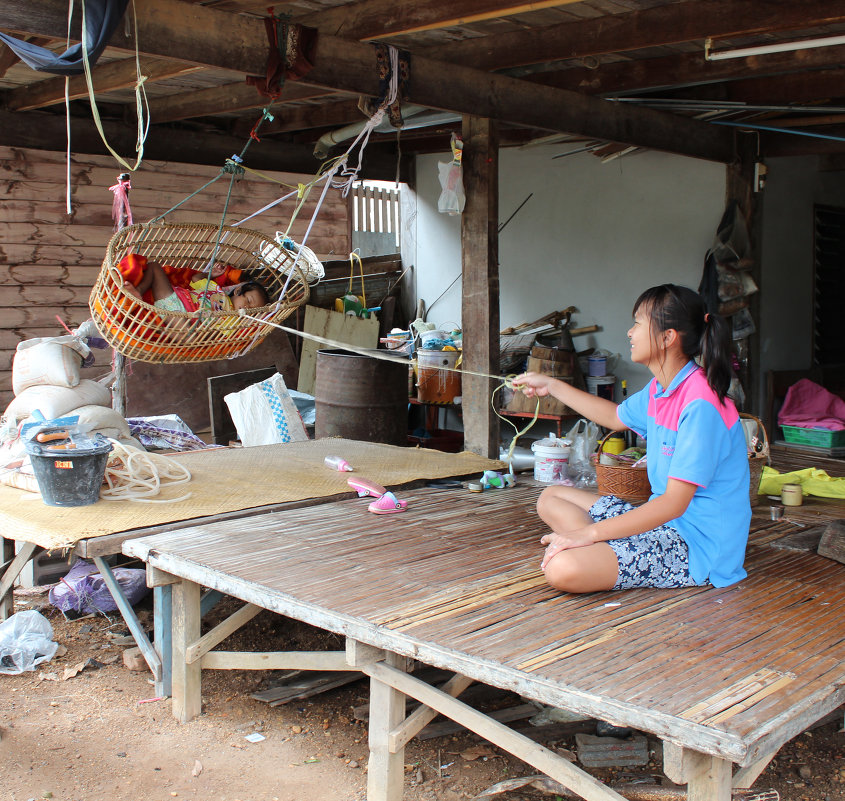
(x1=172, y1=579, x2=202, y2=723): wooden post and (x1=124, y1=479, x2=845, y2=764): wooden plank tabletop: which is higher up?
(x1=124, y1=479, x2=845, y2=764): wooden plank tabletop

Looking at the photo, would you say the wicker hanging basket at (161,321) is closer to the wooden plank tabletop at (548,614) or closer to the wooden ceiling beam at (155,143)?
the wooden plank tabletop at (548,614)

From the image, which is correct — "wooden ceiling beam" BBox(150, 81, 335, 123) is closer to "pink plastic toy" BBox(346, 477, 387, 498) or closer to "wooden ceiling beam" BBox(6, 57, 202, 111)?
"wooden ceiling beam" BBox(6, 57, 202, 111)

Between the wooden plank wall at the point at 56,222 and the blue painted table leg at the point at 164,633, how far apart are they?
4.85 metres

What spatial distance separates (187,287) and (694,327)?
9.08 ft

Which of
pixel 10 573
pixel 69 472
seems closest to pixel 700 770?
pixel 69 472

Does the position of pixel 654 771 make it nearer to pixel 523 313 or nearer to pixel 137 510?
pixel 137 510

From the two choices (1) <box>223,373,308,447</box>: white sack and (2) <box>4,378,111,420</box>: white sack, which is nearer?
(2) <box>4,378,111,420</box>: white sack

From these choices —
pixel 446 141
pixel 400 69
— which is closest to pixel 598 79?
pixel 400 69

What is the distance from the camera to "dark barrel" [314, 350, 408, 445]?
6.34m

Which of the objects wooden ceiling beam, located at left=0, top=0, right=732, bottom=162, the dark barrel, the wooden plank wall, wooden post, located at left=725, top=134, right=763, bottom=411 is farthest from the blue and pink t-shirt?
the wooden plank wall

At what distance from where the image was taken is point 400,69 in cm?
447

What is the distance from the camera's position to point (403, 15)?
4.30 m

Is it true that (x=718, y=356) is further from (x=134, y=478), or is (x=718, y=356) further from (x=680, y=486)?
(x=134, y=478)

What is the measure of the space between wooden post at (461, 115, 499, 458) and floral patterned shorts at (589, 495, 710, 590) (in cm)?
241
